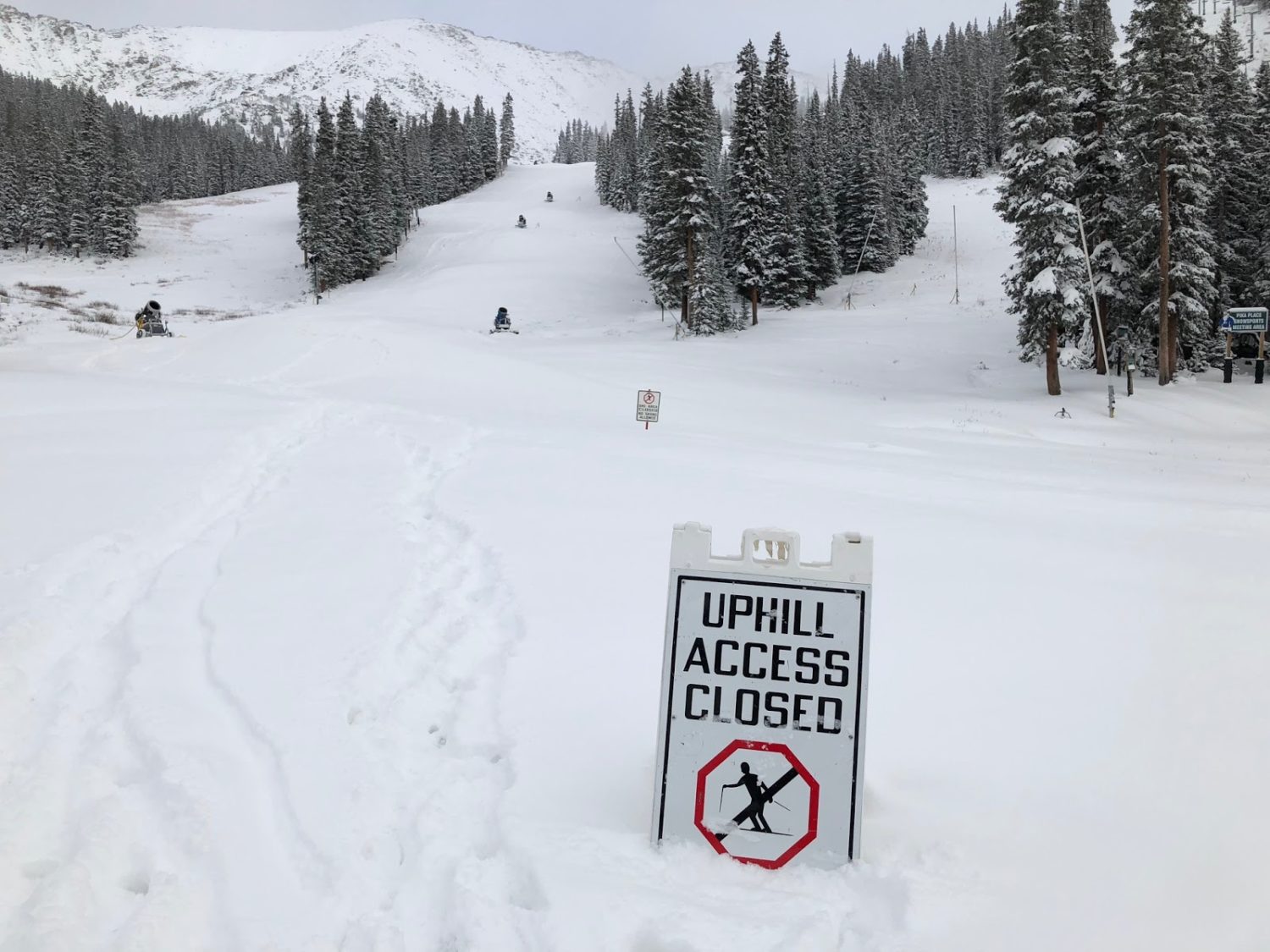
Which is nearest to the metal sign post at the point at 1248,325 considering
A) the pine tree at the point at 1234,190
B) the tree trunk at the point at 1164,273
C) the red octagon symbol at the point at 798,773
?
A: the tree trunk at the point at 1164,273

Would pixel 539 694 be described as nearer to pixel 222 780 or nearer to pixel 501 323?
pixel 222 780

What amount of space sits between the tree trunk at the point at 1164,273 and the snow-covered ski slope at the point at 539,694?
45.5 feet

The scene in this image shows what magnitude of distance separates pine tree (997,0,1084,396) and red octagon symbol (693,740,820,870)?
24.4 meters

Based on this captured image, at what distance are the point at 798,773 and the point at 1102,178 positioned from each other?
100ft

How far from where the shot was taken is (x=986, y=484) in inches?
444

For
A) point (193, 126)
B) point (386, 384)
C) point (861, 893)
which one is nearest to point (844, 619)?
point (861, 893)

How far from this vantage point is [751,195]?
41.2 m

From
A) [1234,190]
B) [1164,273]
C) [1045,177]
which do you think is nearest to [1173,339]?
[1164,273]

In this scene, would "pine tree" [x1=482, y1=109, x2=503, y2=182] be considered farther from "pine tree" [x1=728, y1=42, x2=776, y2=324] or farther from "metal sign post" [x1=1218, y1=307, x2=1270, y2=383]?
"metal sign post" [x1=1218, y1=307, x2=1270, y2=383]

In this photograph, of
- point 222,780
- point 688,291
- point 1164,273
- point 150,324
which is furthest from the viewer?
point 688,291

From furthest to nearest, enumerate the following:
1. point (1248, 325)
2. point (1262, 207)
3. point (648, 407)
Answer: point (1262, 207), point (1248, 325), point (648, 407)

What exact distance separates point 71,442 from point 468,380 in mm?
11243

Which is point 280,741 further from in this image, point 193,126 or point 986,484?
point 193,126

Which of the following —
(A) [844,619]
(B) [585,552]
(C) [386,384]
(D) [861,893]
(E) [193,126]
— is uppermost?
(E) [193,126]
